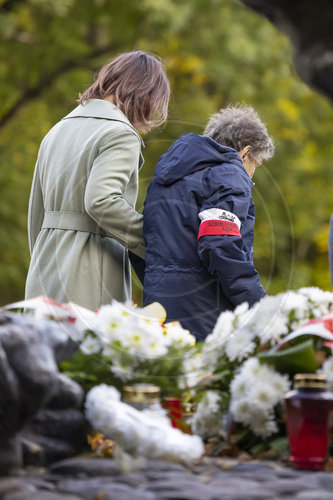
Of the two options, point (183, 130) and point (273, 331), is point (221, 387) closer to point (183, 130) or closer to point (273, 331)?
point (273, 331)

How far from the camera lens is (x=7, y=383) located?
2.30 meters

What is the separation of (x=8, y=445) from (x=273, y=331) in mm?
1027

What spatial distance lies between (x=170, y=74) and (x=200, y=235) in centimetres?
1013

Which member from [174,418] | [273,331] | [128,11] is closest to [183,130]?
[273,331]

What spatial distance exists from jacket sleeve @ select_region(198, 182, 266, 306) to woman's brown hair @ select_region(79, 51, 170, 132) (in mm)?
505

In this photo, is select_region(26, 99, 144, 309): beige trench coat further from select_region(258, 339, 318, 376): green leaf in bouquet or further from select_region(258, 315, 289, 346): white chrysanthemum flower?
select_region(258, 339, 318, 376): green leaf in bouquet

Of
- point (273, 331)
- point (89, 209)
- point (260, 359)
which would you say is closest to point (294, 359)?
point (260, 359)

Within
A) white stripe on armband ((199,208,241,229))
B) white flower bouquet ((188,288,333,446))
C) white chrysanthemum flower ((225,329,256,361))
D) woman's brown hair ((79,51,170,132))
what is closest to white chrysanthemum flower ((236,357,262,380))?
white flower bouquet ((188,288,333,446))

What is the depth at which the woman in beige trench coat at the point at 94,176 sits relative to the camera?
3.46 metres

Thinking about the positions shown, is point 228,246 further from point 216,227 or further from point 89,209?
point 89,209

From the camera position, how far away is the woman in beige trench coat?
3457 mm

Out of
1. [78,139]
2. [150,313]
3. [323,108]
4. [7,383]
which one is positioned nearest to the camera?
[7,383]

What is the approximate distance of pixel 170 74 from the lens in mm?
13086

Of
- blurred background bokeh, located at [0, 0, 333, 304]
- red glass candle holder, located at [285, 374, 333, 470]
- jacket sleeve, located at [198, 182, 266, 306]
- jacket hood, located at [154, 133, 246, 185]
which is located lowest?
red glass candle holder, located at [285, 374, 333, 470]
